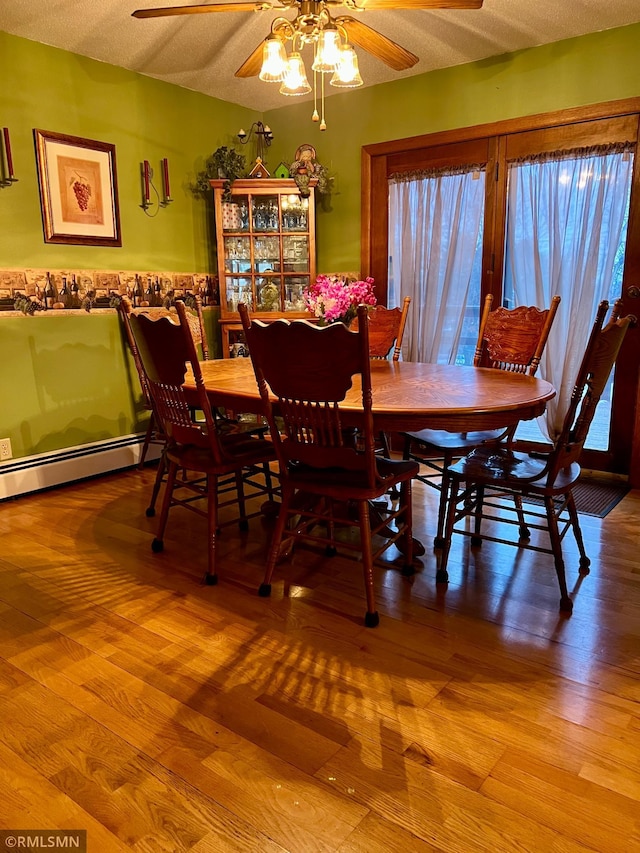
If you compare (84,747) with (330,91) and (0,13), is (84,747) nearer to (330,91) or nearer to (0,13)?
(0,13)

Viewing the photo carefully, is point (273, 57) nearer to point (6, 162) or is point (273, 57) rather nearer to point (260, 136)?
point (6, 162)

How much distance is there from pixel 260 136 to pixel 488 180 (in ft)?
6.35

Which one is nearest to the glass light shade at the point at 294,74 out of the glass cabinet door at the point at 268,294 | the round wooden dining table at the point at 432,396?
the round wooden dining table at the point at 432,396

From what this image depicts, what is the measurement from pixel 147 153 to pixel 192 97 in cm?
62

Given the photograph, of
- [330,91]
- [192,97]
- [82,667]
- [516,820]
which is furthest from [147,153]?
[516,820]

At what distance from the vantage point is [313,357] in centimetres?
195

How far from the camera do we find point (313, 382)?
199 centimetres

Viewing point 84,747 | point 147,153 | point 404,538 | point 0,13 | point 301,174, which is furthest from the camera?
point 301,174

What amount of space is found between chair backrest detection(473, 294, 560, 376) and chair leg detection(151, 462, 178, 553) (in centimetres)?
166

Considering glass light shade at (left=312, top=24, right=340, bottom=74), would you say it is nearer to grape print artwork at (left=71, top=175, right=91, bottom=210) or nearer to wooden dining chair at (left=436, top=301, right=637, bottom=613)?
wooden dining chair at (left=436, top=301, right=637, bottom=613)

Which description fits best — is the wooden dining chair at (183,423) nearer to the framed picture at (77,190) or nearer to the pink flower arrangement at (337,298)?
the pink flower arrangement at (337,298)

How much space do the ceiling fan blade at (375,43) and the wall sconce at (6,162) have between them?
1934 mm

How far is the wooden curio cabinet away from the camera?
173 inches

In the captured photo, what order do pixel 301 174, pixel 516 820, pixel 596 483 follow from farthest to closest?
pixel 301 174, pixel 596 483, pixel 516 820
